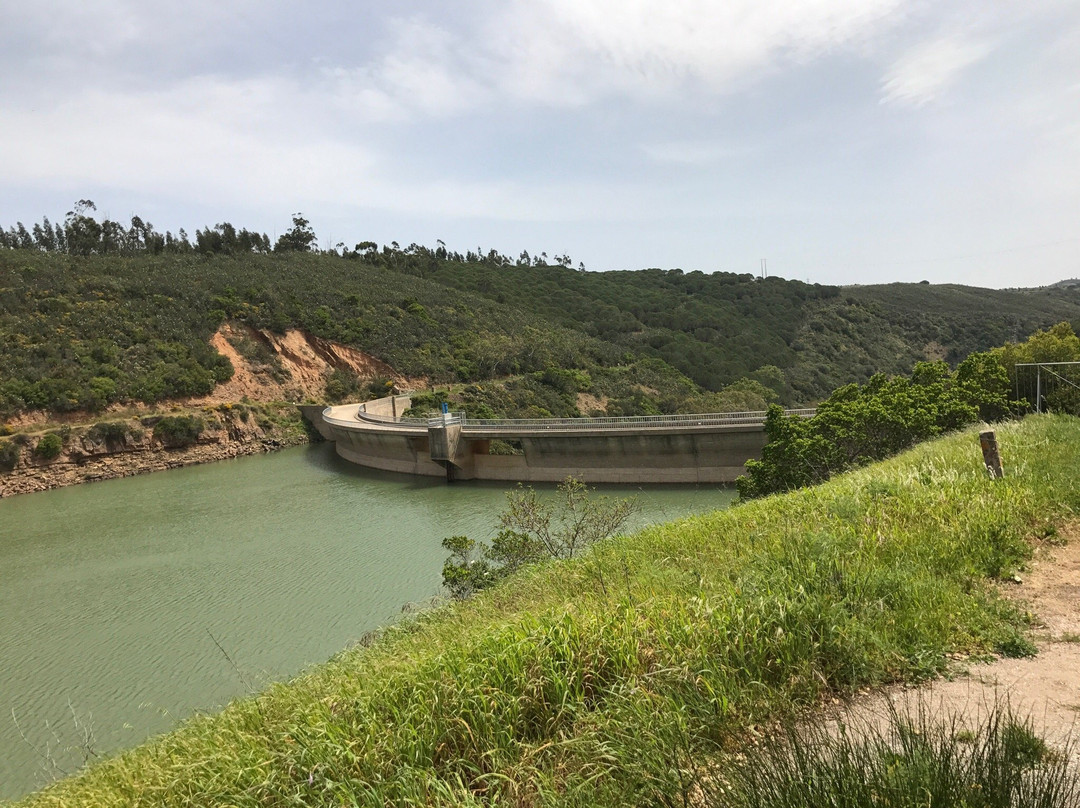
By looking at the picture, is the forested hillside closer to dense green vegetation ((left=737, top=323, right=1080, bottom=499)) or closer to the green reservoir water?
the green reservoir water

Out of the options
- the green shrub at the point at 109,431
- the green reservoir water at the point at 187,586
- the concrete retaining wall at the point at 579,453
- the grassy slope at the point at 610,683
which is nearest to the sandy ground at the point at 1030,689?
the grassy slope at the point at 610,683

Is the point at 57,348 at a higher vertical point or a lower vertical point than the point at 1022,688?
higher

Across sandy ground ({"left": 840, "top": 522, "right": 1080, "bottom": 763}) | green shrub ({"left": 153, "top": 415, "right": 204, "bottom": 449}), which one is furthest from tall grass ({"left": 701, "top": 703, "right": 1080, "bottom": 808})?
green shrub ({"left": 153, "top": 415, "right": 204, "bottom": 449})

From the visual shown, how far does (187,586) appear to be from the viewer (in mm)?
16531

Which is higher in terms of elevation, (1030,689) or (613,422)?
(1030,689)

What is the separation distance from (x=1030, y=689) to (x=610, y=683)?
228cm

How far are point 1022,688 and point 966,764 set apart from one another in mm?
1585

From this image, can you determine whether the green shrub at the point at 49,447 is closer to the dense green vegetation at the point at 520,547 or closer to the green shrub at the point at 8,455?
the green shrub at the point at 8,455

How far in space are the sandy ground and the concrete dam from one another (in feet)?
76.8

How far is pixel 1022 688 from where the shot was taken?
3.71 metres

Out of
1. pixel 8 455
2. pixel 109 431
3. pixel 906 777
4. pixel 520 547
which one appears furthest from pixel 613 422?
pixel 8 455

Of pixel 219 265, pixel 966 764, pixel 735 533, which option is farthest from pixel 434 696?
pixel 219 265

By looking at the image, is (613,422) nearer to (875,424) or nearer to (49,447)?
(875,424)

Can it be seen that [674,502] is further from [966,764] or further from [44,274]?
[44,274]
